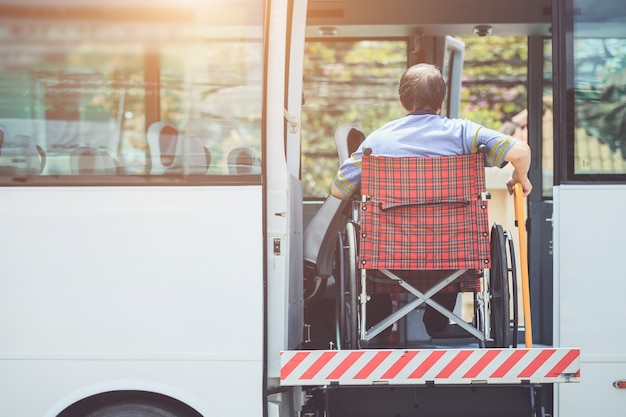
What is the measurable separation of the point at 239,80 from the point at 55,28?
0.88m

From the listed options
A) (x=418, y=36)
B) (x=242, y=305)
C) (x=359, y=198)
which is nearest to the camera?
(x=242, y=305)

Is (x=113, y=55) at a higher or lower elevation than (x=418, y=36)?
lower

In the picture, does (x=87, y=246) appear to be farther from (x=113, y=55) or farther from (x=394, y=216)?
(x=394, y=216)

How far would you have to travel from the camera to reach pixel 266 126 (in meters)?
3.96

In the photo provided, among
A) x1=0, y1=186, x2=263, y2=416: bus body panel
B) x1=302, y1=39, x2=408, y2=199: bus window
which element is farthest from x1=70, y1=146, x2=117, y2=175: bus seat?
x1=302, y1=39, x2=408, y2=199: bus window

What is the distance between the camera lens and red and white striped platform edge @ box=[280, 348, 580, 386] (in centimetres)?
366

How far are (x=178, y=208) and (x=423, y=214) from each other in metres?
1.10

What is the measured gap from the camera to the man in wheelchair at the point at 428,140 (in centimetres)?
395

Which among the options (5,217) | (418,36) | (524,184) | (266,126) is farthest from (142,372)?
(418,36)

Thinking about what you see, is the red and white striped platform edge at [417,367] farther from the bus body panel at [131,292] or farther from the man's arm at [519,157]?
the man's arm at [519,157]

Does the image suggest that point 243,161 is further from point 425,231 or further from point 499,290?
point 499,290

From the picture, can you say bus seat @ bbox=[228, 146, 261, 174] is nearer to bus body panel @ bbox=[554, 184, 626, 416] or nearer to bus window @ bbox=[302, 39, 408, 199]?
bus body panel @ bbox=[554, 184, 626, 416]

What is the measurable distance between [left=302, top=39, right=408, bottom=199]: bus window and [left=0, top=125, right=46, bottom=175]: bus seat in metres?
2.44

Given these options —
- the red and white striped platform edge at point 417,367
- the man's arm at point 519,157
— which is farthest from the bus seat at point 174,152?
the man's arm at point 519,157
